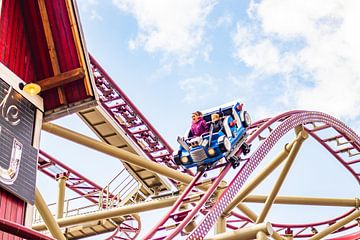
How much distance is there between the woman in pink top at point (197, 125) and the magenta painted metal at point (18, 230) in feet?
21.4

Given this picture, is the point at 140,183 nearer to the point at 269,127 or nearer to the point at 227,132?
the point at 269,127

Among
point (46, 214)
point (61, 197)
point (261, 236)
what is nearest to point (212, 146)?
point (261, 236)

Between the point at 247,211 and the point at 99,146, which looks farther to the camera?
the point at 247,211

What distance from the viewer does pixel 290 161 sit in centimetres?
1370

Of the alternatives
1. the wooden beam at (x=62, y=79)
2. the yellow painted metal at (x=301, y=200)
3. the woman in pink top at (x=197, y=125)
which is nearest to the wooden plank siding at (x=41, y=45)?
the wooden beam at (x=62, y=79)

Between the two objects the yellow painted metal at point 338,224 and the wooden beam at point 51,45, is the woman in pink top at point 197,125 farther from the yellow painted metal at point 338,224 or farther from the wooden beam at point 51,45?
the yellow painted metal at point 338,224

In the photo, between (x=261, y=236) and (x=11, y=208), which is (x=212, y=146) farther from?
(x=11, y=208)

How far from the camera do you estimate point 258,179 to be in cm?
1274

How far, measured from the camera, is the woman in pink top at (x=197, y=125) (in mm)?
12458

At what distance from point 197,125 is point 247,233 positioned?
2.64 meters

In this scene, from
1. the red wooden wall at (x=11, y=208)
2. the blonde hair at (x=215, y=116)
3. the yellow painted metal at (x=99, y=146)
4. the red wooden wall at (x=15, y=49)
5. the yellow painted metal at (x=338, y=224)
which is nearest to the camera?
the red wooden wall at (x=11, y=208)

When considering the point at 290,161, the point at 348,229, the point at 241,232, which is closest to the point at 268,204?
the point at 290,161

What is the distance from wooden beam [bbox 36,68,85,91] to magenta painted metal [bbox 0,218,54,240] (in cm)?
285

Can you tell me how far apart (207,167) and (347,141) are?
227 inches
